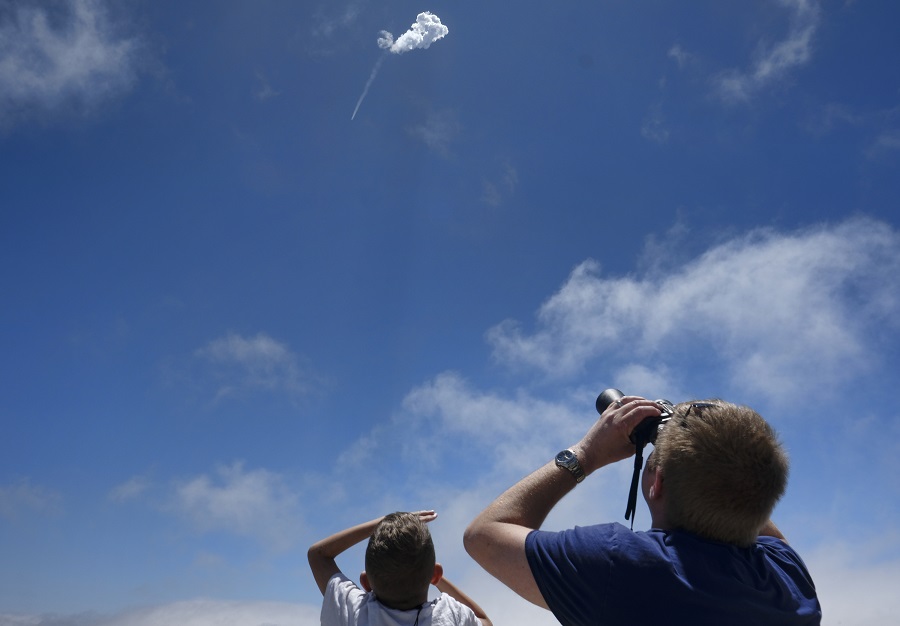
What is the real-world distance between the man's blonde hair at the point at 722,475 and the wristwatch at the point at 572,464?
19.8 inches

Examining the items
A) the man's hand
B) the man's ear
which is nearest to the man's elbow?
the man's hand

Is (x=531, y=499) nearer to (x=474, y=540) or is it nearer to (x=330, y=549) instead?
(x=474, y=540)

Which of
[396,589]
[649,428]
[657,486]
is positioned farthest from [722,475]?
[396,589]

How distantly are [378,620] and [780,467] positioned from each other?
134 inches

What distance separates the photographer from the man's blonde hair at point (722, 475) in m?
3.34

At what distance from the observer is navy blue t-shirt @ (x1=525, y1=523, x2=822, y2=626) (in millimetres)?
3133

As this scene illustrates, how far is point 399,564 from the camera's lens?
525cm

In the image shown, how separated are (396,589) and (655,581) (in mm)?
2777

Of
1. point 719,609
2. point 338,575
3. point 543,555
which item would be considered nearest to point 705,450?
point 719,609

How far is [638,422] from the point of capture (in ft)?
12.4

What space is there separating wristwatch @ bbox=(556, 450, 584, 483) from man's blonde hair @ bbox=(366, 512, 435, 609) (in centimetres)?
201

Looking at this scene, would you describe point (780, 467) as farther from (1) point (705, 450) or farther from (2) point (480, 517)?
(2) point (480, 517)

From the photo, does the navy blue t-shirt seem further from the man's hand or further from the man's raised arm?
the man's hand

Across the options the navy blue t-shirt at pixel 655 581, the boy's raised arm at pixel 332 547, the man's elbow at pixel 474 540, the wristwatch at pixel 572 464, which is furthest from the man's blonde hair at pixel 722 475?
the boy's raised arm at pixel 332 547
